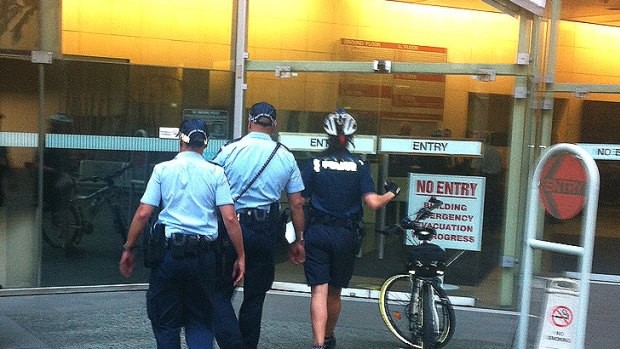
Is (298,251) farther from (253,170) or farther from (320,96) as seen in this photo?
(320,96)

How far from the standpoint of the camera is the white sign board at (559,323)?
470 centimetres

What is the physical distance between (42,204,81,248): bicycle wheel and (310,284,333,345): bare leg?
3308mm

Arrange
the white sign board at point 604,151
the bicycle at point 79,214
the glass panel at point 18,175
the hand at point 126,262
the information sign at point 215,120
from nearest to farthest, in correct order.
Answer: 1. the hand at point 126,262
2. the glass panel at point 18,175
3. the bicycle at point 79,214
4. the information sign at point 215,120
5. the white sign board at point 604,151

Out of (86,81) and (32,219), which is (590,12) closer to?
→ (86,81)

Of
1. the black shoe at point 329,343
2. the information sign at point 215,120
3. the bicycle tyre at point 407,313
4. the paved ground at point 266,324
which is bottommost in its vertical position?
the paved ground at point 266,324

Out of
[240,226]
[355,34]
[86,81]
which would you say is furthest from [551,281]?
[86,81]

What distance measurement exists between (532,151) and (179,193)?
4603 mm

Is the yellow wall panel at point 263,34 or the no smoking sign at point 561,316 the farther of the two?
the yellow wall panel at point 263,34

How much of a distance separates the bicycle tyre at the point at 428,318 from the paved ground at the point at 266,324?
534 mm

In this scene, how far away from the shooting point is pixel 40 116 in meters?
8.30

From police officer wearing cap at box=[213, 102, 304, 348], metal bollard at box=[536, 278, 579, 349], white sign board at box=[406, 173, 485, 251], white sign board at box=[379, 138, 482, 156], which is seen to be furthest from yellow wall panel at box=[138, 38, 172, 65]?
metal bollard at box=[536, 278, 579, 349]

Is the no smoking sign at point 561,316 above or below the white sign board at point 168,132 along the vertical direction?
below

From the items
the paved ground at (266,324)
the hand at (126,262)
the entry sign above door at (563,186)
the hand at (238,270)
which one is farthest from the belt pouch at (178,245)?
the entry sign above door at (563,186)

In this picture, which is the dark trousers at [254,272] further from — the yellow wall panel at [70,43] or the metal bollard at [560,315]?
the yellow wall panel at [70,43]
